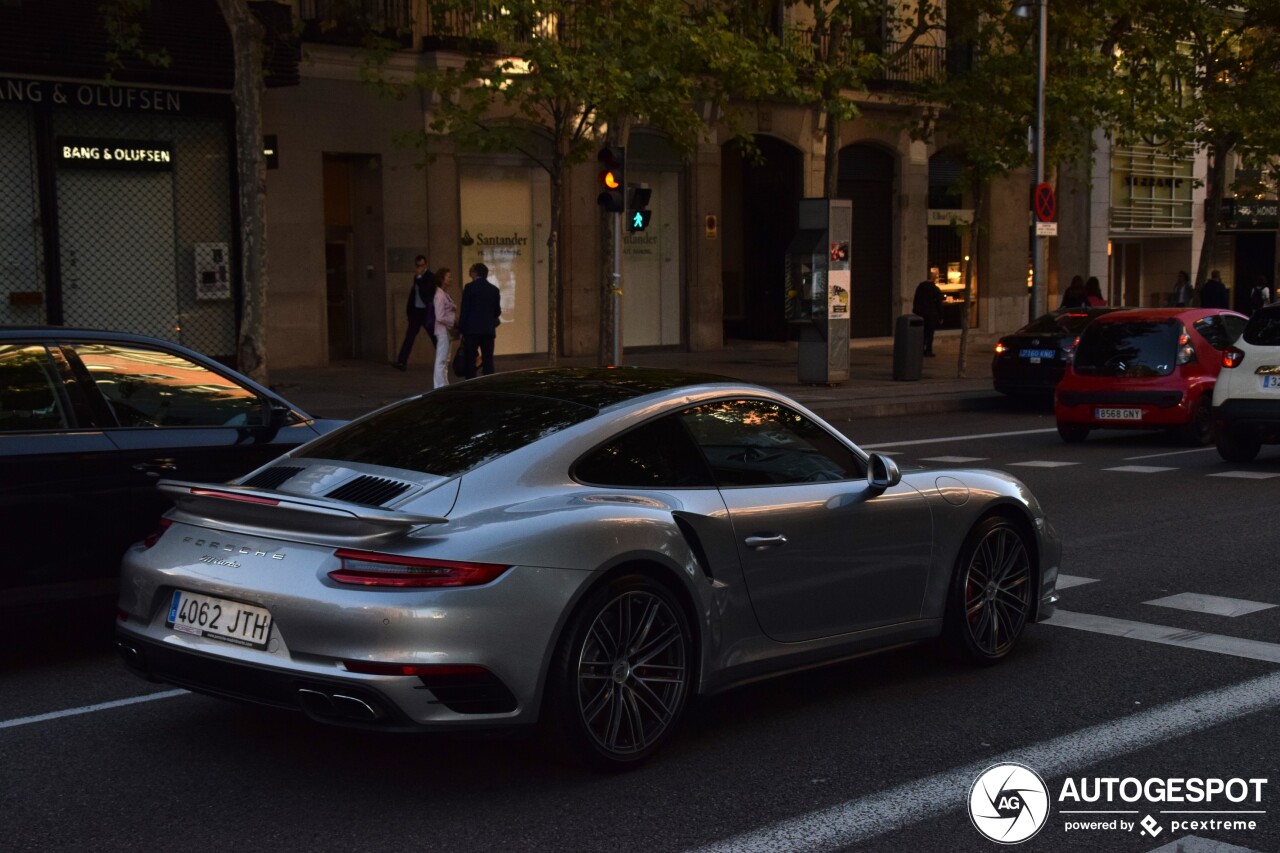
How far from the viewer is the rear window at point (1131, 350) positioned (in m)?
16.8

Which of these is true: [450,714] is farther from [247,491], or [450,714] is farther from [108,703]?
[108,703]

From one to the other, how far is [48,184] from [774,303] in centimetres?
1717

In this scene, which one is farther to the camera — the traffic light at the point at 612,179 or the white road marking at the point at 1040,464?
the traffic light at the point at 612,179

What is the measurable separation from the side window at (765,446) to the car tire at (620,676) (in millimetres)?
691

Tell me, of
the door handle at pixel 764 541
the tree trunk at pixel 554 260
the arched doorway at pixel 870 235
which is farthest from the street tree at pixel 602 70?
the door handle at pixel 764 541

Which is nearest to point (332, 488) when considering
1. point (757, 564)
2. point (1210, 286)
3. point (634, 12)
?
point (757, 564)

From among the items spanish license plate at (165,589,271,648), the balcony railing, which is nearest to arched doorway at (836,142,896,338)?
the balcony railing

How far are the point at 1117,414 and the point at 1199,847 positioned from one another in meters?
12.8

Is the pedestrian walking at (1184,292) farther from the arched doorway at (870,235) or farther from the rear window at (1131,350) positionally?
the rear window at (1131,350)

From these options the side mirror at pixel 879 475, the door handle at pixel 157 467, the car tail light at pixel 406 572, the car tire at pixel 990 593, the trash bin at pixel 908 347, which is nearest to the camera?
the car tail light at pixel 406 572

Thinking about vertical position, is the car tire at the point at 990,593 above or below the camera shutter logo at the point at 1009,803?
above

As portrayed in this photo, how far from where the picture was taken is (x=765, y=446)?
5.93 m

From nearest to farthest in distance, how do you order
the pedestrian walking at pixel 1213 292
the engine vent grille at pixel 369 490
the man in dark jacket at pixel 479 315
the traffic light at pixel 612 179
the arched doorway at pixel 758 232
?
the engine vent grille at pixel 369 490
the traffic light at pixel 612 179
the man in dark jacket at pixel 479 315
the arched doorway at pixel 758 232
the pedestrian walking at pixel 1213 292

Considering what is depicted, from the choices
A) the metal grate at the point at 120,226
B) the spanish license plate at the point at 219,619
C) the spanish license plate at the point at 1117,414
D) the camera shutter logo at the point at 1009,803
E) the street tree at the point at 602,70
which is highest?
the street tree at the point at 602,70
